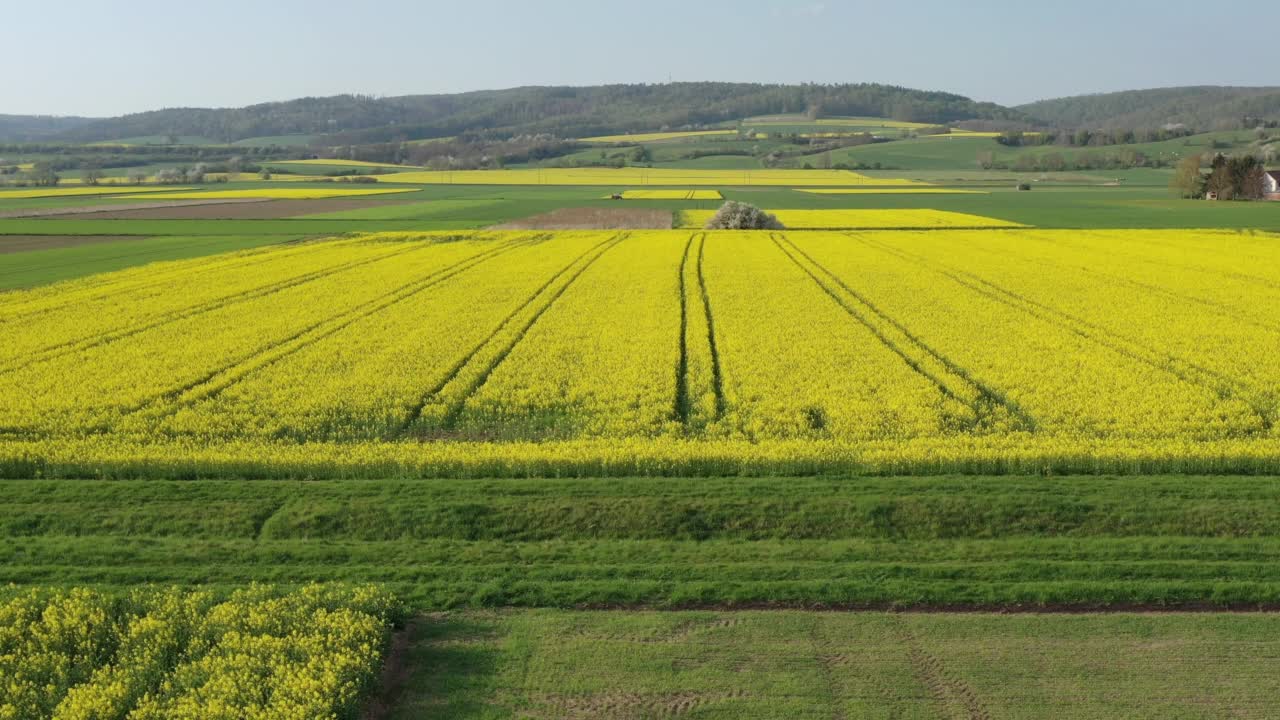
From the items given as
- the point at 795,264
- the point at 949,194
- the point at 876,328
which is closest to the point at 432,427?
the point at 876,328

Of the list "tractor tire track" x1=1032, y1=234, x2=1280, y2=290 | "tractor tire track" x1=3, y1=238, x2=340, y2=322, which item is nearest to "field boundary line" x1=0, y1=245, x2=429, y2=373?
"tractor tire track" x1=3, y1=238, x2=340, y2=322

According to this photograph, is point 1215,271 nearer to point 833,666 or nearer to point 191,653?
point 833,666

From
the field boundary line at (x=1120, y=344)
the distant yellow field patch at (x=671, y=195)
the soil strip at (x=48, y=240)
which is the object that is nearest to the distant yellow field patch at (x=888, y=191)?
the distant yellow field patch at (x=671, y=195)

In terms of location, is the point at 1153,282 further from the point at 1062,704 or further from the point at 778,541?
the point at 1062,704

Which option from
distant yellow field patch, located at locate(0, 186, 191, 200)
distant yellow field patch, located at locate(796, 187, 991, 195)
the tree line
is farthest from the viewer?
distant yellow field patch, located at locate(0, 186, 191, 200)

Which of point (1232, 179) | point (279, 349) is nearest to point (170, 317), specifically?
point (279, 349)

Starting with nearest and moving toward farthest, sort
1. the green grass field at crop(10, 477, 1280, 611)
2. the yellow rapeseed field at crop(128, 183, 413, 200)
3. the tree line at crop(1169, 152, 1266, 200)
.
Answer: the green grass field at crop(10, 477, 1280, 611)
the tree line at crop(1169, 152, 1266, 200)
the yellow rapeseed field at crop(128, 183, 413, 200)

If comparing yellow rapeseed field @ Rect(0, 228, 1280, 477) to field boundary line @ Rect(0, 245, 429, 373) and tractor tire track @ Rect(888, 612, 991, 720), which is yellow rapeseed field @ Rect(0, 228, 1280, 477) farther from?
tractor tire track @ Rect(888, 612, 991, 720)
